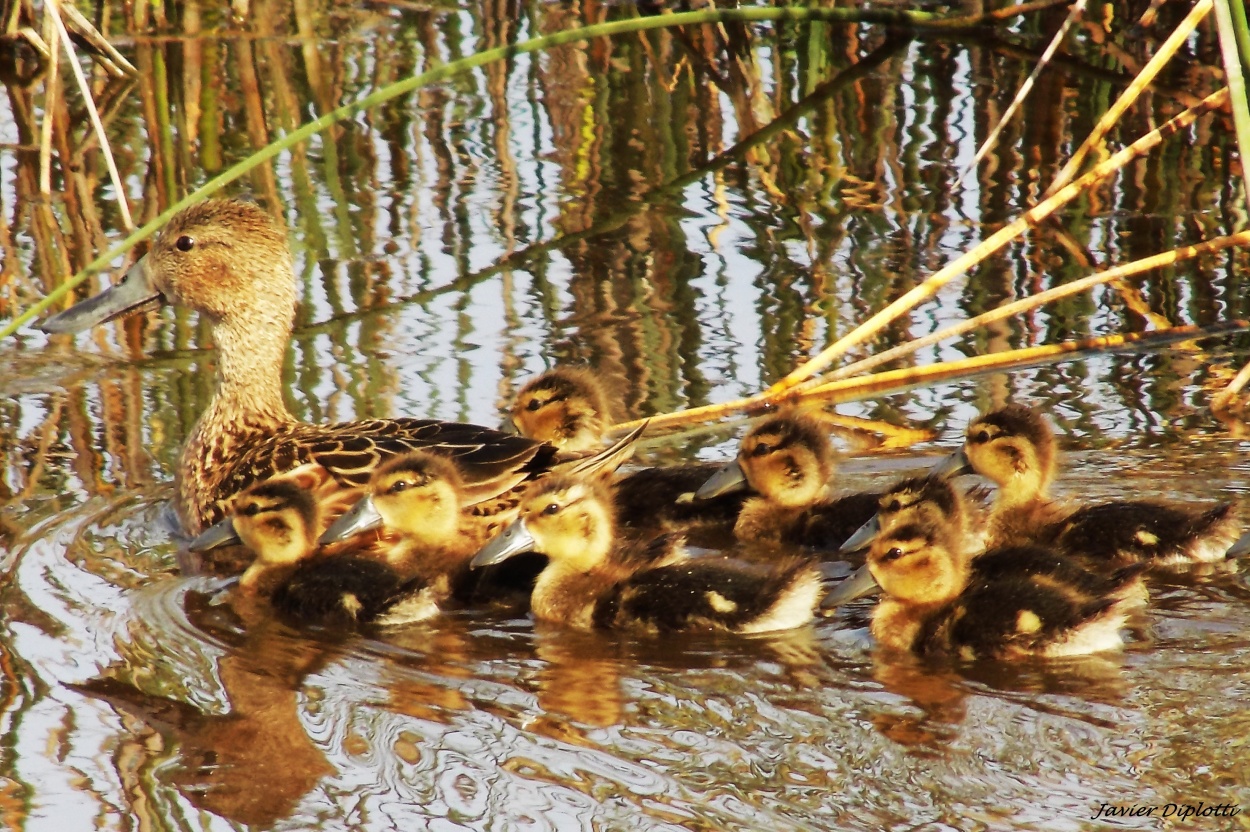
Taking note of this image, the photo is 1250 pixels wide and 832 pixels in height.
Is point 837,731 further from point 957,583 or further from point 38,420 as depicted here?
point 38,420

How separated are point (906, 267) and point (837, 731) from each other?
3.65m

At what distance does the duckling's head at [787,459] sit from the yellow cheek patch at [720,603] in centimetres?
75

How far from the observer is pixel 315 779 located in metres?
3.53

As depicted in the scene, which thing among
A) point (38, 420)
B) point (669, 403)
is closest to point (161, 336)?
point (38, 420)

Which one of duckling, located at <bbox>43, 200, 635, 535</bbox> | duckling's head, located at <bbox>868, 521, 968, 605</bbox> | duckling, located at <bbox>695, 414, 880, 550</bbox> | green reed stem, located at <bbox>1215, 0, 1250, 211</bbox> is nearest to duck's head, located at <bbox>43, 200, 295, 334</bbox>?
duckling, located at <bbox>43, 200, 635, 535</bbox>

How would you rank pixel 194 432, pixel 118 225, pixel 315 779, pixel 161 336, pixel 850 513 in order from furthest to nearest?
pixel 118 225 → pixel 161 336 → pixel 194 432 → pixel 850 513 → pixel 315 779

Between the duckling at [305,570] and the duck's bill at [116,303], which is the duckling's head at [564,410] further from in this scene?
the duck's bill at [116,303]

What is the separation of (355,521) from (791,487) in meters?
1.19

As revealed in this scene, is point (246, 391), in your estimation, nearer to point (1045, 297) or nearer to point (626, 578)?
point (626, 578)

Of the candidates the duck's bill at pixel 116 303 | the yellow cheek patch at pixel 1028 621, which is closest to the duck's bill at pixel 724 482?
the yellow cheek patch at pixel 1028 621

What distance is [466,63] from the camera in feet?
16.7

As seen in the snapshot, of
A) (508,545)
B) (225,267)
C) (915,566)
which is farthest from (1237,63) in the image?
(225,267)

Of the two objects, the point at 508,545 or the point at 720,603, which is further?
the point at 508,545

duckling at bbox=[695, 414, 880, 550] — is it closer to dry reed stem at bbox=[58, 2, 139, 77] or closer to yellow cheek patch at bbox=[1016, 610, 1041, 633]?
yellow cheek patch at bbox=[1016, 610, 1041, 633]
